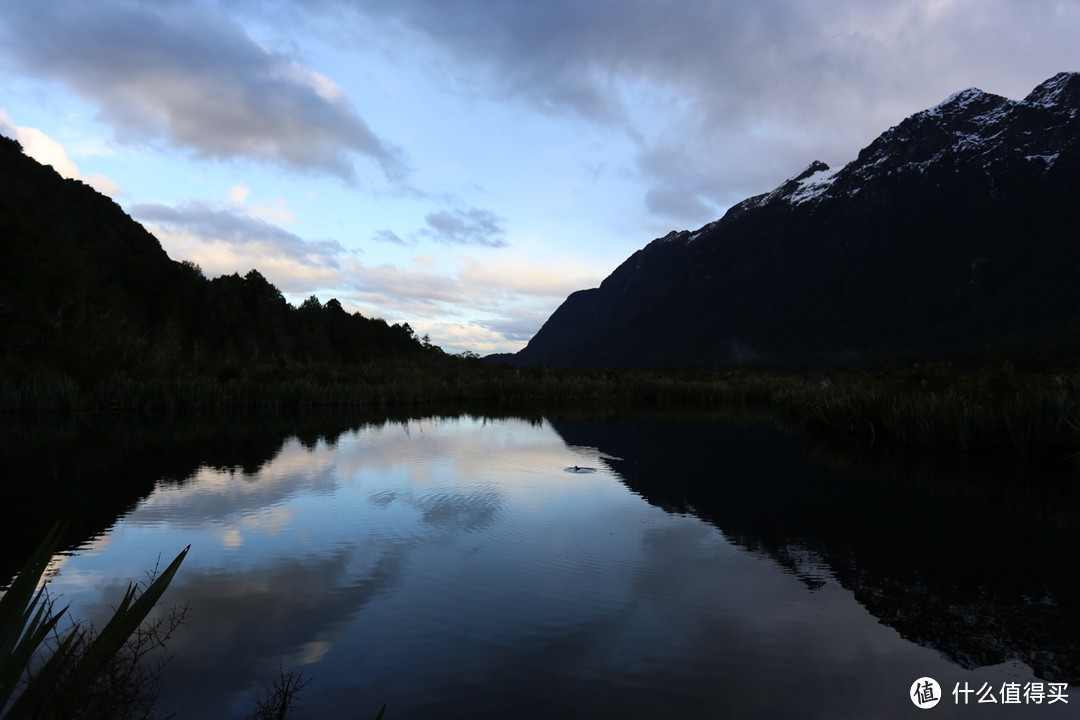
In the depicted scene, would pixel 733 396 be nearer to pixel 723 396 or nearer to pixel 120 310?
pixel 723 396

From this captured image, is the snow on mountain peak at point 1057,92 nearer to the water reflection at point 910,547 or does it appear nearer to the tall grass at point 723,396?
the tall grass at point 723,396

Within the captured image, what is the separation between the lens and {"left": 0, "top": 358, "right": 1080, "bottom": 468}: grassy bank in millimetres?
12047

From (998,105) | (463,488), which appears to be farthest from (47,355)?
(998,105)

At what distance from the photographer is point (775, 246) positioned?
176000 mm

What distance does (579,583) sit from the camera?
503cm

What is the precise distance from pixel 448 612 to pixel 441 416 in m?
18.0

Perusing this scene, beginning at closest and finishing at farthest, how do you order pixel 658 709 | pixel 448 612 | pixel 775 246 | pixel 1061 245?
pixel 658 709 → pixel 448 612 → pixel 1061 245 → pixel 775 246

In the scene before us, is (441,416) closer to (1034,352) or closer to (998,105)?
(1034,352)

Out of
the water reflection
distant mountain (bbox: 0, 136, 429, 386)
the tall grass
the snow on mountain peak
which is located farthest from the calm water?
the snow on mountain peak

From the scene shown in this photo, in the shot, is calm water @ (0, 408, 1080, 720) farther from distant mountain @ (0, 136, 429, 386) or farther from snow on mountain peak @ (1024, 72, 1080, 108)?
snow on mountain peak @ (1024, 72, 1080, 108)

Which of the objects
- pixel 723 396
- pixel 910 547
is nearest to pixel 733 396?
pixel 723 396

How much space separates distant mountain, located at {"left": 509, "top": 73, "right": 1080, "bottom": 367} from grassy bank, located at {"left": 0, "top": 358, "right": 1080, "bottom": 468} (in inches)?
2479

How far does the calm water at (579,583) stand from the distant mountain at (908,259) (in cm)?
8171

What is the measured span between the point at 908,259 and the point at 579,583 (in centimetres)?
15319
